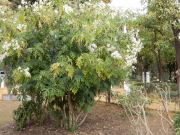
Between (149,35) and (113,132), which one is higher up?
(149,35)

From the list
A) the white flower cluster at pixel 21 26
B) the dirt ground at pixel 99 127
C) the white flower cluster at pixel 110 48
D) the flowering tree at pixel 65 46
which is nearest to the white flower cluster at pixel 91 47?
the flowering tree at pixel 65 46

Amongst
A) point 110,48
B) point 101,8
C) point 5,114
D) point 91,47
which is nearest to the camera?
point 110,48

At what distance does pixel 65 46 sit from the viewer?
13.1ft

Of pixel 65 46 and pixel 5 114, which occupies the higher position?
pixel 65 46

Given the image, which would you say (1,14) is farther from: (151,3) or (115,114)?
(151,3)

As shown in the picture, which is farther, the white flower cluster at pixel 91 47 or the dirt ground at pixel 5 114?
the dirt ground at pixel 5 114

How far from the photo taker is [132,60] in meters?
3.80

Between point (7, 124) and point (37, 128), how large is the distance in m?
1.41

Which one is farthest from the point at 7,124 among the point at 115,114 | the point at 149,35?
the point at 149,35

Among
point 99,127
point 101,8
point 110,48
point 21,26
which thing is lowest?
point 99,127

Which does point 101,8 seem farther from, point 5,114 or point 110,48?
point 5,114

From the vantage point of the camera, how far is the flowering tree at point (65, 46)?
11.6ft

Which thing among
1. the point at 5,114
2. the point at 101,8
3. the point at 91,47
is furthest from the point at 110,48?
the point at 5,114

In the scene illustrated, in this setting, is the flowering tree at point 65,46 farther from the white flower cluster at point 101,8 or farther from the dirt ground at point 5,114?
the dirt ground at point 5,114
